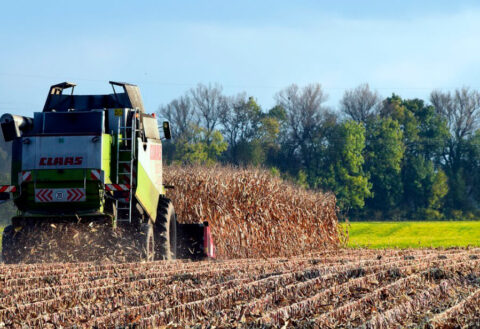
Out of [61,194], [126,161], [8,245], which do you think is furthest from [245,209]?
[61,194]

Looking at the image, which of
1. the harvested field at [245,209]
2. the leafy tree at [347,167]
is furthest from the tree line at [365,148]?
the harvested field at [245,209]

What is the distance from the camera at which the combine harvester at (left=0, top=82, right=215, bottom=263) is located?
1232 centimetres

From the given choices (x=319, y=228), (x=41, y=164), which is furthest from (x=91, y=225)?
(x=319, y=228)

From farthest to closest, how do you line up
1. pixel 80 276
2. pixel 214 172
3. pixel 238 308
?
pixel 214 172, pixel 80 276, pixel 238 308

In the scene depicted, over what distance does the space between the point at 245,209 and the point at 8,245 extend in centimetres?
651

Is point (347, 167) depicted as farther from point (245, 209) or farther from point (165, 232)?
point (165, 232)

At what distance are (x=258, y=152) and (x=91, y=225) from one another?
47737 mm

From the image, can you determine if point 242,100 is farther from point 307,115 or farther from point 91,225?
point 91,225

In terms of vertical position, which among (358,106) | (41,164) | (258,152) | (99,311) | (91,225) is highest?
(358,106)

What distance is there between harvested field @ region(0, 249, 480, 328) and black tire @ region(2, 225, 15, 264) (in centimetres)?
241

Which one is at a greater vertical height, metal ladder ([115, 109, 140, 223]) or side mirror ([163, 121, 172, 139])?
side mirror ([163, 121, 172, 139])

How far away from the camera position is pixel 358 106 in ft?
234

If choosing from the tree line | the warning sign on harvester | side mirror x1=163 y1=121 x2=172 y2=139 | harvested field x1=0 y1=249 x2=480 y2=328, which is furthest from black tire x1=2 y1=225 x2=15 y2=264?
the tree line

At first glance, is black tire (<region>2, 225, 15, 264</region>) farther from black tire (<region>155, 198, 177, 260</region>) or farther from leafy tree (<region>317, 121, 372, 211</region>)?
leafy tree (<region>317, 121, 372, 211</region>)
